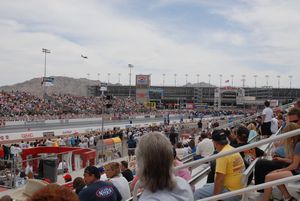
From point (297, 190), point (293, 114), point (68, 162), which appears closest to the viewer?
point (297, 190)

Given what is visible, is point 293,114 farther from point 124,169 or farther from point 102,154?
point 102,154

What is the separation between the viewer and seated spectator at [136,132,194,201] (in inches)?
96.9

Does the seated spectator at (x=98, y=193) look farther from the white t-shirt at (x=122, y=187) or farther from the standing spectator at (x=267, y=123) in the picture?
the standing spectator at (x=267, y=123)

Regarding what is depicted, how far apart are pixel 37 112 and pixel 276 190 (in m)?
52.2

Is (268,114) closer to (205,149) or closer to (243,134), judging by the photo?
(205,149)

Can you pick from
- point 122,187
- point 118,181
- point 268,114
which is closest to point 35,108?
point 268,114

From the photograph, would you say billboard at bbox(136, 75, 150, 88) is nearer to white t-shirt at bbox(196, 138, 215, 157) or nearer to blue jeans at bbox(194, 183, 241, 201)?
white t-shirt at bbox(196, 138, 215, 157)

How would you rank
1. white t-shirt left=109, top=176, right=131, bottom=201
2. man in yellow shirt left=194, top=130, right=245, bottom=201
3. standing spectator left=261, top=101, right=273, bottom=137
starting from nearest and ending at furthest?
man in yellow shirt left=194, top=130, right=245, bottom=201 < white t-shirt left=109, top=176, right=131, bottom=201 < standing spectator left=261, top=101, right=273, bottom=137

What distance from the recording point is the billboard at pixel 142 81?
358 feet

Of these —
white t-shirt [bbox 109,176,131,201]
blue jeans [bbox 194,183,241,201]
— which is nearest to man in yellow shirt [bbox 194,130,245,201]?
blue jeans [bbox 194,183,241,201]

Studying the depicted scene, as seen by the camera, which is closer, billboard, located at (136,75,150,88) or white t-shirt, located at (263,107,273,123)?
white t-shirt, located at (263,107,273,123)

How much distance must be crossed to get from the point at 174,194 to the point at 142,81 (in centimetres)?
10696

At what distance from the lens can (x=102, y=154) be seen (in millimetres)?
19047

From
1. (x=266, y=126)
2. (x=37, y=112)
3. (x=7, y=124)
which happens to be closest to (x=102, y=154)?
(x=266, y=126)
